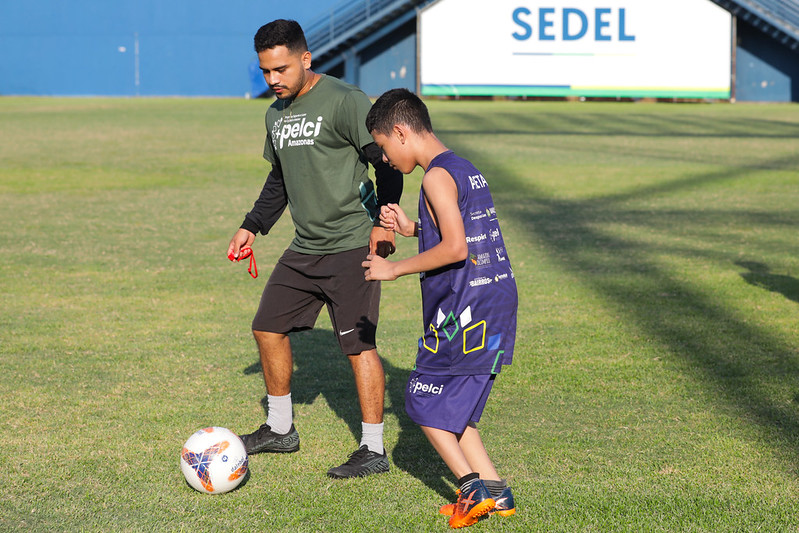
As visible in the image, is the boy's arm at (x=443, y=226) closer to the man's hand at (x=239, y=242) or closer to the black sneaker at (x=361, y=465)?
the black sneaker at (x=361, y=465)

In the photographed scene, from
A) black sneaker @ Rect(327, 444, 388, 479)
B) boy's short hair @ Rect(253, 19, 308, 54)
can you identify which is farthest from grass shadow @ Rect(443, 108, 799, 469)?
boy's short hair @ Rect(253, 19, 308, 54)

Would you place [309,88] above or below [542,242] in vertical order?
above

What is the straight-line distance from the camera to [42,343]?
20.9 ft

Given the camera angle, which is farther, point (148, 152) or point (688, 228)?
point (148, 152)

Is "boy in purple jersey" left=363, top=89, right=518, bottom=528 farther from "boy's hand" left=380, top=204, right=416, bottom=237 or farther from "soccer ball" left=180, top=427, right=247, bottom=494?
"soccer ball" left=180, top=427, right=247, bottom=494

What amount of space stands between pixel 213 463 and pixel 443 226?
1408 mm

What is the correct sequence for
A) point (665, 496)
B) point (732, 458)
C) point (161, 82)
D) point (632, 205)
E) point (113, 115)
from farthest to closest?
point (161, 82)
point (113, 115)
point (632, 205)
point (732, 458)
point (665, 496)

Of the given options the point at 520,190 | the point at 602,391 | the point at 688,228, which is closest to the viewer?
the point at 602,391

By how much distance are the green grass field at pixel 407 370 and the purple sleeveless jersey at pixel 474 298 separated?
67 cm

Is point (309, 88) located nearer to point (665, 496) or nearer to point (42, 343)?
point (665, 496)

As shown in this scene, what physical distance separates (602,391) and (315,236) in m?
2.00

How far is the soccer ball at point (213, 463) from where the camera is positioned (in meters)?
3.88

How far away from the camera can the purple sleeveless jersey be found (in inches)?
137

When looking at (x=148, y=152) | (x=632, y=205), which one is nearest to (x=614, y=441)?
(x=632, y=205)
